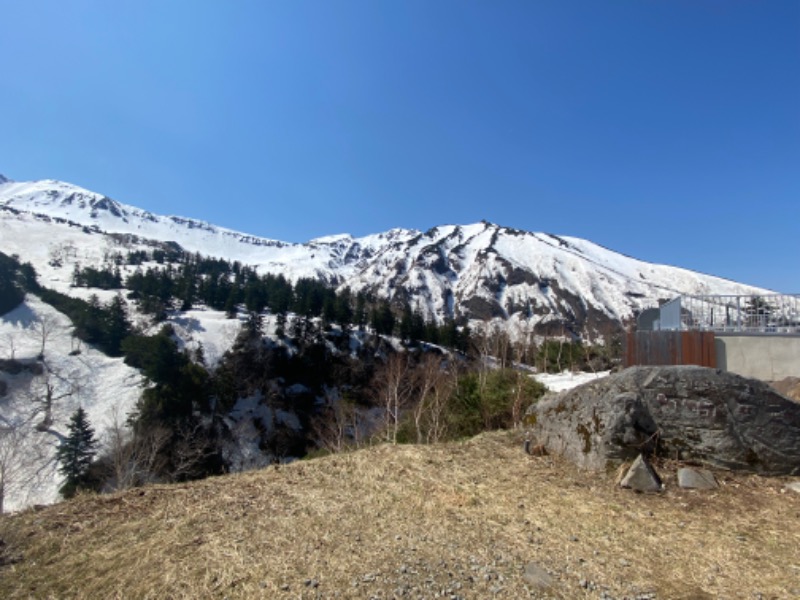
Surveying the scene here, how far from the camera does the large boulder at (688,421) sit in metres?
5.40

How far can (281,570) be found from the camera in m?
3.46

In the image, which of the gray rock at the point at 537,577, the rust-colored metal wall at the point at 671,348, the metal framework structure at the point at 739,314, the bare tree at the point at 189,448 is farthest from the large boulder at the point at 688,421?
the bare tree at the point at 189,448

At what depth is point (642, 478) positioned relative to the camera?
5.24 metres

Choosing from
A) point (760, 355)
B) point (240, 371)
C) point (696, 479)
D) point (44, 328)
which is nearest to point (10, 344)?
point (44, 328)

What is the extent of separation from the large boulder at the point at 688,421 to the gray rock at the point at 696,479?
0.33 m

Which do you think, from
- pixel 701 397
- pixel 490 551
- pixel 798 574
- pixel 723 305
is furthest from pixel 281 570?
pixel 723 305

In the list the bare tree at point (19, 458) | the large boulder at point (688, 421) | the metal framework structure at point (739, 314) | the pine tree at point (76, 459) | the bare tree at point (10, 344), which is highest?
the metal framework structure at point (739, 314)

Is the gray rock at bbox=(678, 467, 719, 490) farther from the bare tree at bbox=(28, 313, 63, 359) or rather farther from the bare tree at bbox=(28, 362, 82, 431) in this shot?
the bare tree at bbox=(28, 313, 63, 359)

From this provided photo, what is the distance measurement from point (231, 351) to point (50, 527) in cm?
6703

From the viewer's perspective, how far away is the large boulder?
540 cm

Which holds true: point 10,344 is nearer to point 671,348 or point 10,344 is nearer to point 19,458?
point 19,458

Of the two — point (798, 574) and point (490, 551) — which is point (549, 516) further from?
point (798, 574)

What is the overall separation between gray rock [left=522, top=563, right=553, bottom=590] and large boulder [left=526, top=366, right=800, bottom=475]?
284 cm

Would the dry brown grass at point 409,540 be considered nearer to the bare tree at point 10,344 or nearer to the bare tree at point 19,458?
the bare tree at point 19,458
